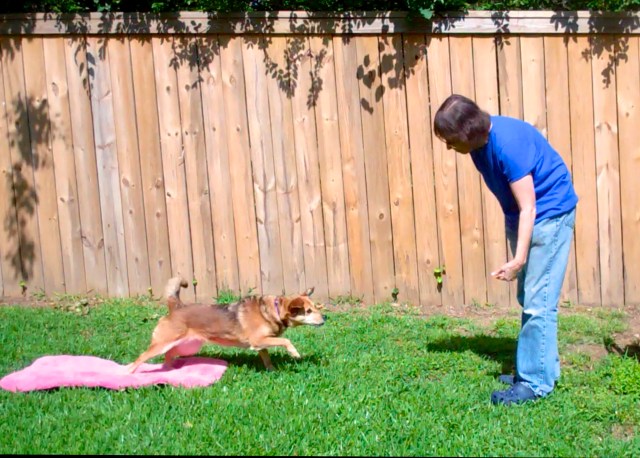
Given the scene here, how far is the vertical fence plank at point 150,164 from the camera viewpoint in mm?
8148

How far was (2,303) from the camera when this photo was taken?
8406mm

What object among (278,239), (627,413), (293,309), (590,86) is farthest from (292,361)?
(590,86)

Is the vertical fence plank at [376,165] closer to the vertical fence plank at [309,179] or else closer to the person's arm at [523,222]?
the vertical fence plank at [309,179]

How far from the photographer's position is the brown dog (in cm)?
623

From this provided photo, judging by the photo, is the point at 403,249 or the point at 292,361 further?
the point at 403,249

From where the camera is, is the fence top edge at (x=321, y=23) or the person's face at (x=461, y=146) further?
the fence top edge at (x=321, y=23)

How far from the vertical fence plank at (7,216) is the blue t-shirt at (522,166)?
4773mm

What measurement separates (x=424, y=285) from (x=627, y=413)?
288cm

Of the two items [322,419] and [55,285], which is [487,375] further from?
[55,285]

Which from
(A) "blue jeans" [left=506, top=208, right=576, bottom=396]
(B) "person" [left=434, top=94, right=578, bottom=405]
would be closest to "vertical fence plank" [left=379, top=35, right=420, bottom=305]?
(B) "person" [left=434, top=94, right=578, bottom=405]

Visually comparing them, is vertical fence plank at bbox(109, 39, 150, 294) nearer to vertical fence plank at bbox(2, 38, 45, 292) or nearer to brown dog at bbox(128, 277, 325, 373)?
vertical fence plank at bbox(2, 38, 45, 292)

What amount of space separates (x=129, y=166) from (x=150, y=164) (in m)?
0.20

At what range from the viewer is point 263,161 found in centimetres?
814

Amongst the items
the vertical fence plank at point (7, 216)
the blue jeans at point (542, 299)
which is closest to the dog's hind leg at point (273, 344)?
the blue jeans at point (542, 299)
